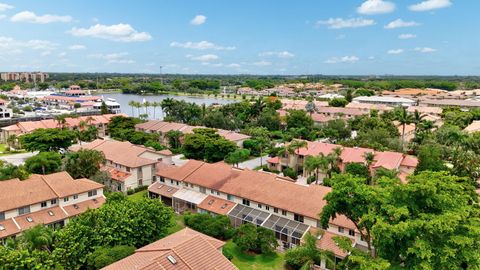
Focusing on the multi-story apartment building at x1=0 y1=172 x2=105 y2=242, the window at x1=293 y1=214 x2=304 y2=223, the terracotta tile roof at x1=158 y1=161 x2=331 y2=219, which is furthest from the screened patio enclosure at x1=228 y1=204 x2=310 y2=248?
the multi-story apartment building at x1=0 y1=172 x2=105 y2=242

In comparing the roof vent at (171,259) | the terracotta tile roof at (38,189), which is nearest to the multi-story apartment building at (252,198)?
the terracotta tile roof at (38,189)

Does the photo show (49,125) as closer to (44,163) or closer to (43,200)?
(44,163)

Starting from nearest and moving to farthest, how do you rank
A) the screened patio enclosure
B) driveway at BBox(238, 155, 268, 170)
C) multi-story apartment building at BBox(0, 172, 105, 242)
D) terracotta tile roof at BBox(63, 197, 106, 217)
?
the screened patio enclosure, multi-story apartment building at BBox(0, 172, 105, 242), terracotta tile roof at BBox(63, 197, 106, 217), driveway at BBox(238, 155, 268, 170)

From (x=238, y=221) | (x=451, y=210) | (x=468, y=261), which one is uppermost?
(x=451, y=210)

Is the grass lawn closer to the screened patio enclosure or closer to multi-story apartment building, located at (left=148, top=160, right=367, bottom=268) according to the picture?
the screened patio enclosure

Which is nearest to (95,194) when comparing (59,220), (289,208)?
(59,220)

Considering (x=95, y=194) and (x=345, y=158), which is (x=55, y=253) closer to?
(x=95, y=194)
